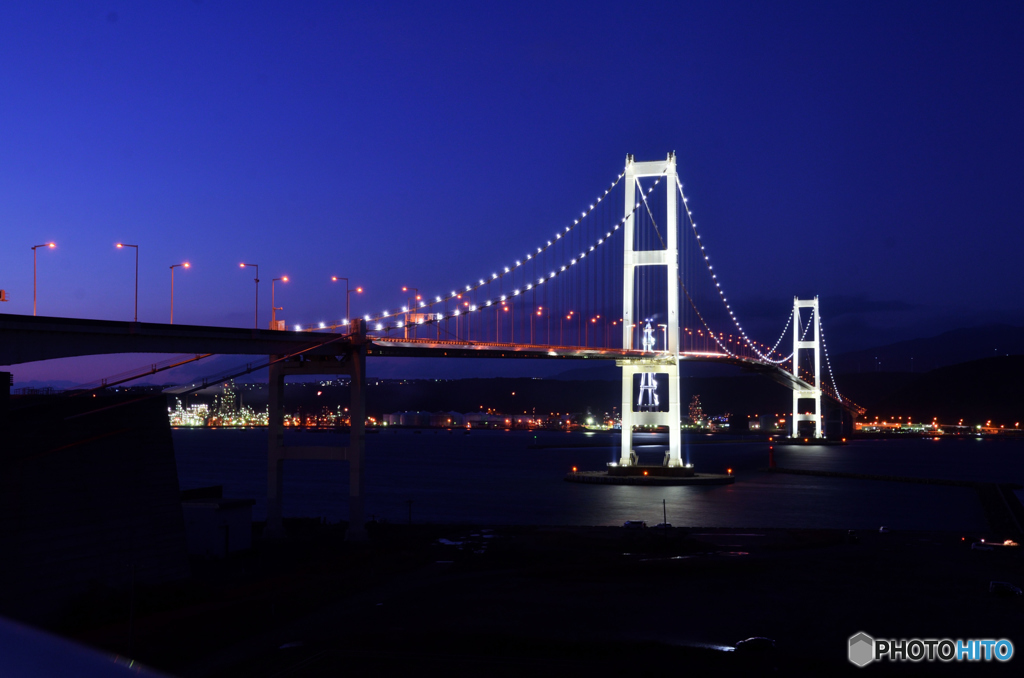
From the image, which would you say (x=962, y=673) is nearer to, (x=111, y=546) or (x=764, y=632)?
(x=764, y=632)

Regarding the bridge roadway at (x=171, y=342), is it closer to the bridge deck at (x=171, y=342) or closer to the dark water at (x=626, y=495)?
the bridge deck at (x=171, y=342)

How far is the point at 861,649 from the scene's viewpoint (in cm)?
1628

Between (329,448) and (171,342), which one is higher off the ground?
(171,342)

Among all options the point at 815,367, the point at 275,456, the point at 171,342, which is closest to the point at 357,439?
the point at 275,456

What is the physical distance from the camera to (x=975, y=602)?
67.9ft

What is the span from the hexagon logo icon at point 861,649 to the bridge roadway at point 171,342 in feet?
57.2

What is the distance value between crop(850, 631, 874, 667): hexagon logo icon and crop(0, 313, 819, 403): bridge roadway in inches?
687

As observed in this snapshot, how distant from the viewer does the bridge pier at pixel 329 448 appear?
97.7 ft

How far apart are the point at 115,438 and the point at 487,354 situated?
2456 cm

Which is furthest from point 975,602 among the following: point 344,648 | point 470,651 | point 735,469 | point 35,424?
point 735,469

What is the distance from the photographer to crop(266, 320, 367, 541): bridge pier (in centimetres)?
2978

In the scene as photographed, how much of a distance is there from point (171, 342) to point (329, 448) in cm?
783

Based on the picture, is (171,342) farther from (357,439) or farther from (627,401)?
(627,401)

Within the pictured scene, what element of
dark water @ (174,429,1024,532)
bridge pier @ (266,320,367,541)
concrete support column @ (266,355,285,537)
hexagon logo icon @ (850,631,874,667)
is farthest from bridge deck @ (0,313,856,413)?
hexagon logo icon @ (850,631,874,667)
